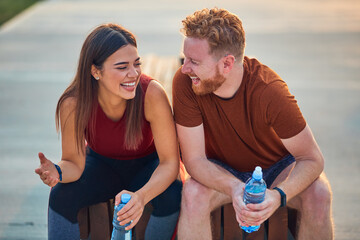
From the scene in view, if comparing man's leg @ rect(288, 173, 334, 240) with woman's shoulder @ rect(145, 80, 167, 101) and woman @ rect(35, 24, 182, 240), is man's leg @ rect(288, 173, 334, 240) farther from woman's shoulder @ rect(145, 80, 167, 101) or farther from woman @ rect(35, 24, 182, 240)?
woman's shoulder @ rect(145, 80, 167, 101)

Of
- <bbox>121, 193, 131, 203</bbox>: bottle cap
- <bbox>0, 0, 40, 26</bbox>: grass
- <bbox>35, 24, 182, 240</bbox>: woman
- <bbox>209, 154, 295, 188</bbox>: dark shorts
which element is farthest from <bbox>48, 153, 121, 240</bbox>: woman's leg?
<bbox>0, 0, 40, 26</bbox>: grass

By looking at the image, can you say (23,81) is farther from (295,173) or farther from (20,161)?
(295,173)

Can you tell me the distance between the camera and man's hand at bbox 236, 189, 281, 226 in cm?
Result: 257

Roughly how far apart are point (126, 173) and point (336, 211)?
1.77 meters

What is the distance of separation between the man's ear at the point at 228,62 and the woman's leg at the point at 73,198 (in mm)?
932

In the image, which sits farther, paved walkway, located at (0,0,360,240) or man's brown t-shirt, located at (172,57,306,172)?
paved walkway, located at (0,0,360,240)

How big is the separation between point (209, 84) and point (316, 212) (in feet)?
2.94

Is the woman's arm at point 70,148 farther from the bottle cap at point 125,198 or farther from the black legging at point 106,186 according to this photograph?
the bottle cap at point 125,198

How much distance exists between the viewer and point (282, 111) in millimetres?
2809

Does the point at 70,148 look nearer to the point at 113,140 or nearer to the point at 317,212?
the point at 113,140

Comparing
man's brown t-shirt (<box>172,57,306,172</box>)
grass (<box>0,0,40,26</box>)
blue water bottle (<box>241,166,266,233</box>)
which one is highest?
man's brown t-shirt (<box>172,57,306,172</box>)

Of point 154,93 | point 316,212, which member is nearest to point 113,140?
point 154,93

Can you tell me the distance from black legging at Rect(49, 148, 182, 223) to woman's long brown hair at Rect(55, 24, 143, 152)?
5.8 inches

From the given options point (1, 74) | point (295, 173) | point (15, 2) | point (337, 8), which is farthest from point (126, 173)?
point (15, 2)
